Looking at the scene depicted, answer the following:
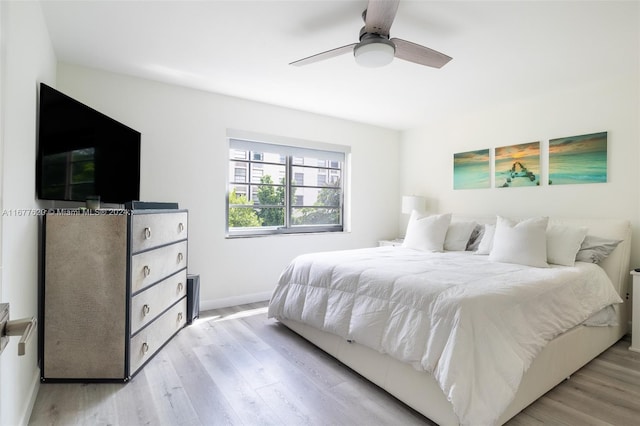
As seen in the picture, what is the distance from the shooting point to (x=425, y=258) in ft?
9.84

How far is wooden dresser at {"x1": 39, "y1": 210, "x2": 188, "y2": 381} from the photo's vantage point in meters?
2.04

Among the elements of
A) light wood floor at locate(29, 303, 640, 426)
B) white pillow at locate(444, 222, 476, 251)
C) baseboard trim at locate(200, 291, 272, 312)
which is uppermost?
white pillow at locate(444, 222, 476, 251)

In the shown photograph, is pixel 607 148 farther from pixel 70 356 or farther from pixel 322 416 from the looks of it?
pixel 70 356

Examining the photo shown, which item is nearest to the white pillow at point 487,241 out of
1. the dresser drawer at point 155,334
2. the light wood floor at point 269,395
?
the light wood floor at point 269,395

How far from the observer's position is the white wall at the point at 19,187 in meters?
1.40

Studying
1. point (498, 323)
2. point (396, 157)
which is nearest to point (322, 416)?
point (498, 323)

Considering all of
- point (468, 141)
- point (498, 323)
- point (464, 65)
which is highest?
point (464, 65)

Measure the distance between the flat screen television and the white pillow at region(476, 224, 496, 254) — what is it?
3330 millimetres

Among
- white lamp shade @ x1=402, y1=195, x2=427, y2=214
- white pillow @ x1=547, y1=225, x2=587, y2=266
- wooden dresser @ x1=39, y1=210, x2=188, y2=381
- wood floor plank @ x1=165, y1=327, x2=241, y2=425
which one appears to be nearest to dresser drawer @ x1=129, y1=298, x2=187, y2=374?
wooden dresser @ x1=39, y1=210, x2=188, y2=381

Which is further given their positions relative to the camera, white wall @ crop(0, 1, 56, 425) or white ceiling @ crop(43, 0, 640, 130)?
white ceiling @ crop(43, 0, 640, 130)

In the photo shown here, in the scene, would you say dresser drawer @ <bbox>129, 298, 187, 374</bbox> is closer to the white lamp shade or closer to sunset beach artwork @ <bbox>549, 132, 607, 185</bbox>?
the white lamp shade

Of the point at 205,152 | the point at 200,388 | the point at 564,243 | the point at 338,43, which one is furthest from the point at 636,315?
the point at 205,152

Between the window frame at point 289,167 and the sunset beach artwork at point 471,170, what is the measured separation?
57.2 inches

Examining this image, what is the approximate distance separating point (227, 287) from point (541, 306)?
291cm
